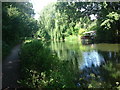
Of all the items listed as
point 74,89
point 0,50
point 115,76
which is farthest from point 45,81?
point 0,50

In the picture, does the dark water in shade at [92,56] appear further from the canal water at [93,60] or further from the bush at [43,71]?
the bush at [43,71]

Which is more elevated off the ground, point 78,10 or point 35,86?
point 78,10

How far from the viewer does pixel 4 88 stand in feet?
18.2


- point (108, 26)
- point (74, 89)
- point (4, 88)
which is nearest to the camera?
point (74, 89)

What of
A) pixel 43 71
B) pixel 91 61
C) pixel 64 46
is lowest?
pixel 91 61

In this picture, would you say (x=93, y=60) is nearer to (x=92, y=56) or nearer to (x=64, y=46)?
(x=92, y=56)

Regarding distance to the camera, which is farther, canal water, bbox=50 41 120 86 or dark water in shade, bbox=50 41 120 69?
dark water in shade, bbox=50 41 120 69

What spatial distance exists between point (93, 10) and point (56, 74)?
20.2 metres

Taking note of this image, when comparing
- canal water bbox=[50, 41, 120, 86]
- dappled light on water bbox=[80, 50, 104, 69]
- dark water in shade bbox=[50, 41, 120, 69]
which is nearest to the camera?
canal water bbox=[50, 41, 120, 86]

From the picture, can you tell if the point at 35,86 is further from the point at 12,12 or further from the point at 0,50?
the point at 12,12

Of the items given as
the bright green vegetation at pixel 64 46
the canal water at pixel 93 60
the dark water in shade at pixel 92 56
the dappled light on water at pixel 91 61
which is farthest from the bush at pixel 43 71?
the dappled light on water at pixel 91 61

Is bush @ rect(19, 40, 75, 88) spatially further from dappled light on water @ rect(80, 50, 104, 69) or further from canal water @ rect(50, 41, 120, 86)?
dappled light on water @ rect(80, 50, 104, 69)

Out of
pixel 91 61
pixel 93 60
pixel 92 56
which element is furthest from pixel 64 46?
pixel 91 61

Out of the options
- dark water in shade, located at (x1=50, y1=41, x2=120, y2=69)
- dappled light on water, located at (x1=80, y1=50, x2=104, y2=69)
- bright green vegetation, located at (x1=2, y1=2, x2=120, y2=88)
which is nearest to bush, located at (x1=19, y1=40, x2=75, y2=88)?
bright green vegetation, located at (x1=2, y1=2, x2=120, y2=88)
